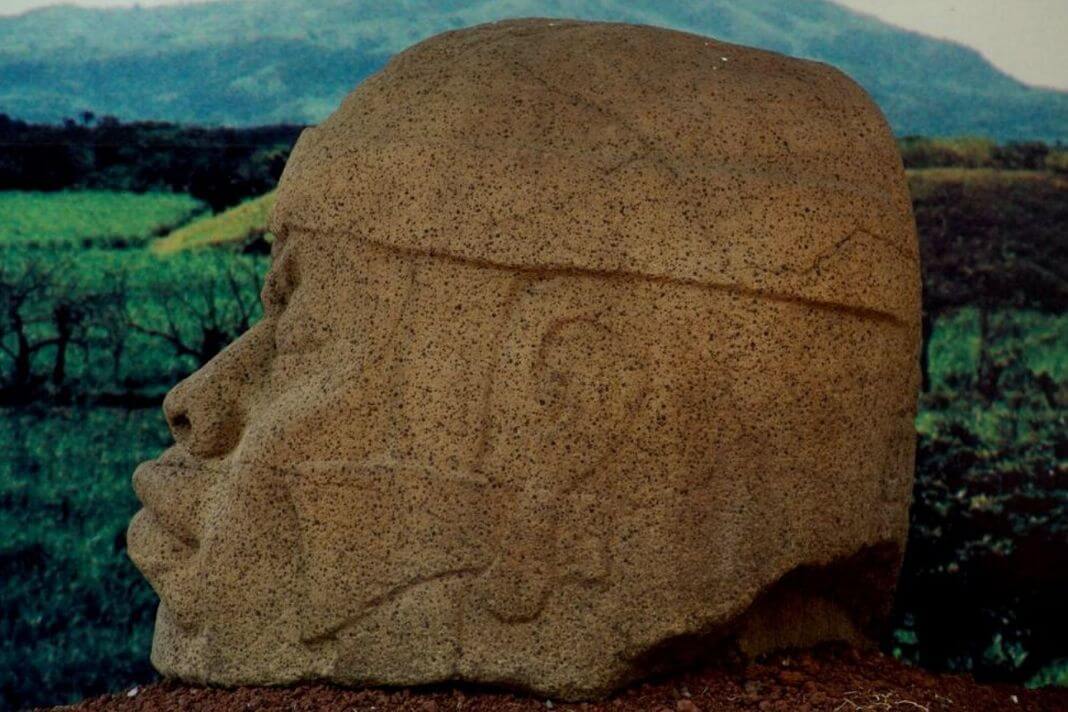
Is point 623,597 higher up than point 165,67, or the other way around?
point 165,67

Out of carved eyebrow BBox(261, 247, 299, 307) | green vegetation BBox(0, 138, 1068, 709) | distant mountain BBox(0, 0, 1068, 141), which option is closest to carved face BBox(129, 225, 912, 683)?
carved eyebrow BBox(261, 247, 299, 307)

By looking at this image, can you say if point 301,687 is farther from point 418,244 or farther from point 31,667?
point 31,667

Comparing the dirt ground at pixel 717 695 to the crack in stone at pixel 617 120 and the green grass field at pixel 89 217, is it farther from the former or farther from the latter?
the green grass field at pixel 89 217

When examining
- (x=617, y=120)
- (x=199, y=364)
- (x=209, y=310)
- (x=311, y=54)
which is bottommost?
(x=199, y=364)

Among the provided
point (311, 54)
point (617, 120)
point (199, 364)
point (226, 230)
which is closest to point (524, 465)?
point (617, 120)

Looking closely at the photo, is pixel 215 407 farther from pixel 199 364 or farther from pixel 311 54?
pixel 311 54

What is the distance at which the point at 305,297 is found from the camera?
3.49m

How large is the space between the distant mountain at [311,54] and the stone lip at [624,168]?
1.85m

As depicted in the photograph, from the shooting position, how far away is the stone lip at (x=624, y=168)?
3.20 metres

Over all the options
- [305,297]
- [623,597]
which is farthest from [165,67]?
[623,597]

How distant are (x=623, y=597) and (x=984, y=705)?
118 cm

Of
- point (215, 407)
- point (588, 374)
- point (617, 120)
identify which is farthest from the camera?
point (215, 407)

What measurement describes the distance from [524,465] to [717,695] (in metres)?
0.81

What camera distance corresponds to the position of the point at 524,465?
3.21 m
